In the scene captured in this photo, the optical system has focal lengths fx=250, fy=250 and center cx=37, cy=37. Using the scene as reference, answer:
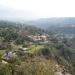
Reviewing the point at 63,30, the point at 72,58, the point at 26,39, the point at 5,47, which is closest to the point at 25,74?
the point at 5,47

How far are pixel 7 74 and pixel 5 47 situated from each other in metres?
15.8

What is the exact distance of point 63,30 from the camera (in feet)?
298

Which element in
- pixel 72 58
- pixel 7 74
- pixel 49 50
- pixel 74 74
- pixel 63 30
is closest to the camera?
pixel 7 74

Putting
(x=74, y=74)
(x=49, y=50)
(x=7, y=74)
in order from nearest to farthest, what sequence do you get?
(x=7, y=74) < (x=74, y=74) < (x=49, y=50)

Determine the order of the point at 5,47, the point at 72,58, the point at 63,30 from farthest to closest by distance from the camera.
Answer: the point at 63,30
the point at 72,58
the point at 5,47

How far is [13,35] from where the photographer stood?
42469 millimetres

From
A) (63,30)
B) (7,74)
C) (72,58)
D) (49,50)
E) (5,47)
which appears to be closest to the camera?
(7,74)

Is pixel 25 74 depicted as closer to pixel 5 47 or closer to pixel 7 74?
pixel 7 74

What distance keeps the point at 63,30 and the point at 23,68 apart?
75.1 meters

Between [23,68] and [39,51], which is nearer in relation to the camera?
[23,68]

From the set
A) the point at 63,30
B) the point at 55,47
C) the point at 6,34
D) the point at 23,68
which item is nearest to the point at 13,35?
the point at 6,34

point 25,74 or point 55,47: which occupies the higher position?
point 25,74

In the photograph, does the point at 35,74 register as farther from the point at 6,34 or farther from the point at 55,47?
the point at 6,34

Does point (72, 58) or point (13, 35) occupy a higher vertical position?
point (13, 35)
